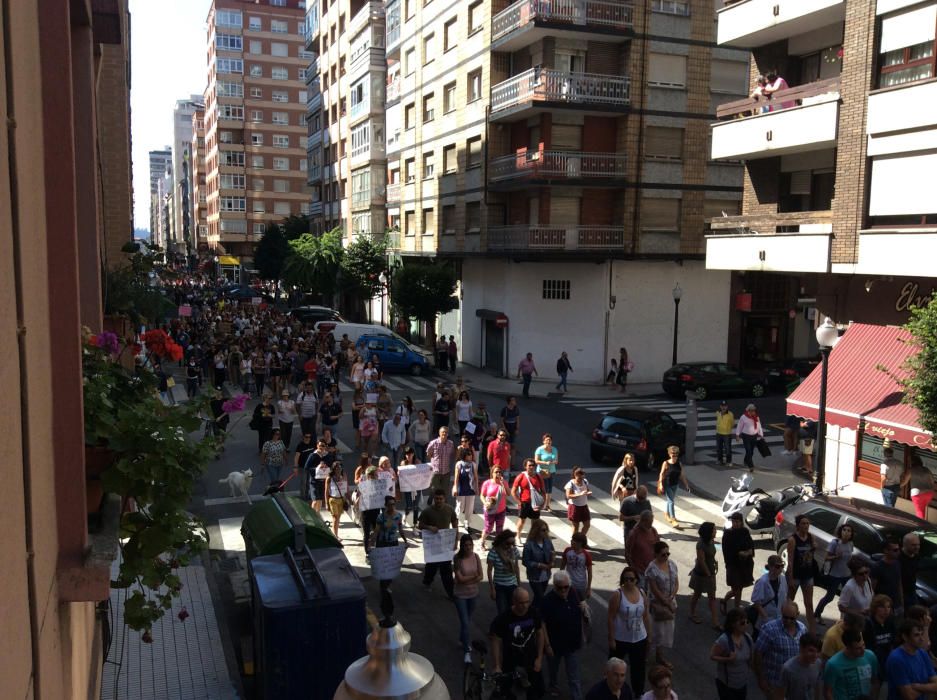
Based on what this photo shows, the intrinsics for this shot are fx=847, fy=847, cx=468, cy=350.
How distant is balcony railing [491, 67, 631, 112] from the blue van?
35.4 ft

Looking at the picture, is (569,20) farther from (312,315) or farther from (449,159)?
(312,315)

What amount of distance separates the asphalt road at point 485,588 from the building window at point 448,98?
70.3 feet

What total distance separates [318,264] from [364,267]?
15.8 feet

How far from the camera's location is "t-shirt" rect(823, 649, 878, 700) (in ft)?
25.0

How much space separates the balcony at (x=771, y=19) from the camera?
19453 mm

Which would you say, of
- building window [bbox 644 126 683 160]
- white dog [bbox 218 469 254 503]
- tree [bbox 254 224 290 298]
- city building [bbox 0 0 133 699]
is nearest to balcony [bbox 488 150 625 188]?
building window [bbox 644 126 683 160]

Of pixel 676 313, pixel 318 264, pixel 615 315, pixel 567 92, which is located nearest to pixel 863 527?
pixel 676 313

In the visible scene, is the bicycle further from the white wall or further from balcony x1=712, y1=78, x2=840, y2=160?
the white wall

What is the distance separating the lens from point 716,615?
1122cm

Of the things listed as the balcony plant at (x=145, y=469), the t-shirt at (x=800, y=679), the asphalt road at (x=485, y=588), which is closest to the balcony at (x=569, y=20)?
the asphalt road at (x=485, y=588)

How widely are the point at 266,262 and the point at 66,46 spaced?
69139 millimetres

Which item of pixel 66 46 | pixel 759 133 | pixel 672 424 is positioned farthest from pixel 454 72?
pixel 66 46

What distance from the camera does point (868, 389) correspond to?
56.0 ft

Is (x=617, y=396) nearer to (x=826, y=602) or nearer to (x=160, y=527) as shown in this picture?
(x=826, y=602)
